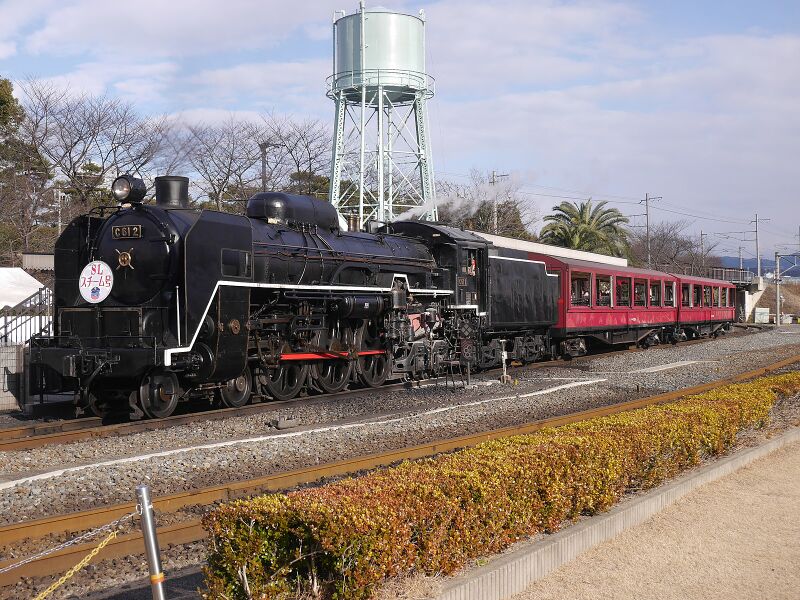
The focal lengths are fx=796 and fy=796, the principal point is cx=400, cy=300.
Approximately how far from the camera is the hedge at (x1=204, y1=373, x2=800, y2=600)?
473 cm

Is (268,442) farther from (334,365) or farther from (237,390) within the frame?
(334,365)

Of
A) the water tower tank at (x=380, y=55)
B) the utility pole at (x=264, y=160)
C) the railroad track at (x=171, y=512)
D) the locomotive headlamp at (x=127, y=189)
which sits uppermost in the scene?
the water tower tank at (x=380, y=55)

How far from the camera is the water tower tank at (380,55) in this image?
3612 centimetres

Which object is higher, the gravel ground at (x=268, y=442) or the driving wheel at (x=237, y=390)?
the driving wheel at (x=237, y=390)

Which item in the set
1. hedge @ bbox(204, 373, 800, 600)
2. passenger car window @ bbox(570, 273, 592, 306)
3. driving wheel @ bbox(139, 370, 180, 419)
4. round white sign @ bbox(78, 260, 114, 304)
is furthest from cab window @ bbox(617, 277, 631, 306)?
hedge @ bbox(204, 373, 800, 600)

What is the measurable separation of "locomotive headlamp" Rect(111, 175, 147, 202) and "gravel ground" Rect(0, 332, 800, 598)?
3981 mm

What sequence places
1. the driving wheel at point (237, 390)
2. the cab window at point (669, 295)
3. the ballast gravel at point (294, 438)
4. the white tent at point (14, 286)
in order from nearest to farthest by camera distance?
the ballast gravel at point (294, 438) → the driving wheel at point (237, 390) → the white tent at point (14, 286) → the cab window at point (669, 295)

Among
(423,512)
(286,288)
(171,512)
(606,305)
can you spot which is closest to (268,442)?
(171,512)

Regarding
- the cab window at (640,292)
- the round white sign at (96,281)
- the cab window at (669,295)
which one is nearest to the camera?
the round white sign at (96,281)

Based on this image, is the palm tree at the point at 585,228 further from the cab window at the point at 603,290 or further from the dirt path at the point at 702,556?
the dirt path at the point at 702,556

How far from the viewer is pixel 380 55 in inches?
1422

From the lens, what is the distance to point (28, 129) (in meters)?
34.7

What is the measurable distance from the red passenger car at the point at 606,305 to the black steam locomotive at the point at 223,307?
7.47m

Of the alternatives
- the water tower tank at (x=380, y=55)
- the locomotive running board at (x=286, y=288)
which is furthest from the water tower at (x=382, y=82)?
the locomotive running board at (x=286, y=288)
